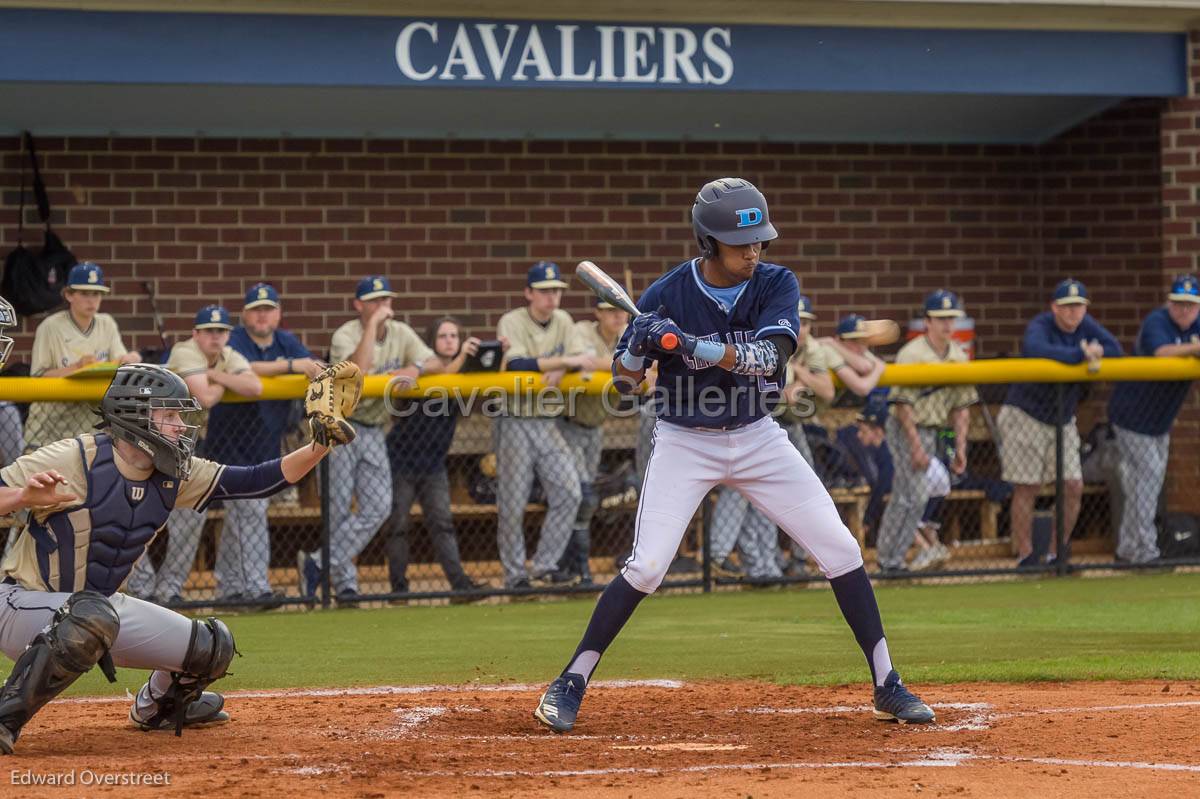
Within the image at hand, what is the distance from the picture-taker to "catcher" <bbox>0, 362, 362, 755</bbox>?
5.04m

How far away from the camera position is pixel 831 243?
13.1 metres

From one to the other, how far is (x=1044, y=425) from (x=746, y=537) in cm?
213

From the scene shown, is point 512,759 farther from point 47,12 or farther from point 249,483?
point 47,12

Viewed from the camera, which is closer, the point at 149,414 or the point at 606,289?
the point at 149,414

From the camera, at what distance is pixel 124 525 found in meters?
5.13

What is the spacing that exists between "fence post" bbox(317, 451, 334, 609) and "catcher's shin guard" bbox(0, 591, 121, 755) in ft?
14.0

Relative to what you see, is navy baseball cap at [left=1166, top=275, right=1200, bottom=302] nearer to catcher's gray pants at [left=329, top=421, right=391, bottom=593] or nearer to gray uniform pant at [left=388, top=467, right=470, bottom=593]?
gray uniform pant at [left=388, top=467, right=470, bottom=593]

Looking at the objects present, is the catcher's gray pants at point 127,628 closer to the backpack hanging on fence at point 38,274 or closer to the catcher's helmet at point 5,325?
the catcher's helmet at point 5,325

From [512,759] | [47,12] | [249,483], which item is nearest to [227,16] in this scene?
[47,12]

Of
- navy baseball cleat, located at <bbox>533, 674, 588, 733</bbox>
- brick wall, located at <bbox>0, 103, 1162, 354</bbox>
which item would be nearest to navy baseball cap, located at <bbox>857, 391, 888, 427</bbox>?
brick wall, located at <bbox>0, 103, 1162, 354</bbox>

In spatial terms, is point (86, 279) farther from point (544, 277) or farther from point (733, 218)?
point (733, 218)

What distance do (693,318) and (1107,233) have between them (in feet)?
28.2

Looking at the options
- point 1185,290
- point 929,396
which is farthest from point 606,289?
point 1185,290
